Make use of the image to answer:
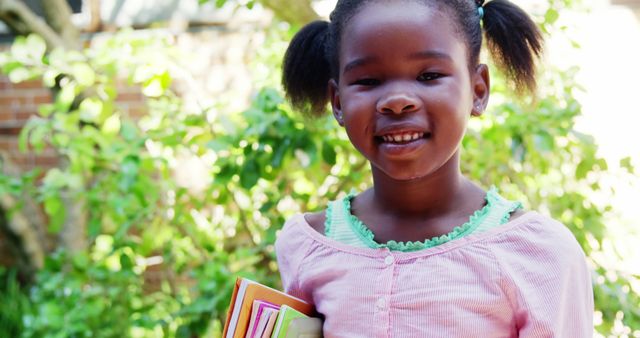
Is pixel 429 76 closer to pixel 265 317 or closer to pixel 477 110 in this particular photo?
pixel 477 110

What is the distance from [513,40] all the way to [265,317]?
0.71 meters

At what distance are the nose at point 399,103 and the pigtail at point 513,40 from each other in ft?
1.11

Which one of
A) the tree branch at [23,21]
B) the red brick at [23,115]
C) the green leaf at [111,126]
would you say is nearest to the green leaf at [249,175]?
the green leaf at [111,126]

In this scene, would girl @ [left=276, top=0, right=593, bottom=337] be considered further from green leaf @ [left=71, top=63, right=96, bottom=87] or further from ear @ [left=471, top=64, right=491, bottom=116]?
green leaf @ [left=71, top=63, right=96, bottom=87]

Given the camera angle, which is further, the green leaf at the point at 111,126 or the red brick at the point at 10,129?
the red brick at the point at 10,129

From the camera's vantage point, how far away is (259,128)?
2.38m

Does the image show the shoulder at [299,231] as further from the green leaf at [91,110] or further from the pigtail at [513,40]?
the green leaf at [91,110]

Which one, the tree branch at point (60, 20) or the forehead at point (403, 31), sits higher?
the forehead at point (403, 31)

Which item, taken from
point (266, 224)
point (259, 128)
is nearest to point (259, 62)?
point (266, 224)

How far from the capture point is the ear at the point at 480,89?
5.22 ft

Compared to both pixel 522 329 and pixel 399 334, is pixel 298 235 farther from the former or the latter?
pixel 522 329

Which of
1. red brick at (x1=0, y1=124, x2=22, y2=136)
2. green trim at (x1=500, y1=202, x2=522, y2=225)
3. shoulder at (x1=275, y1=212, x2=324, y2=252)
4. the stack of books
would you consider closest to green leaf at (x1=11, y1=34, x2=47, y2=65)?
→ shoulder at (x1=275, y1=212, x2=324, y2=252)

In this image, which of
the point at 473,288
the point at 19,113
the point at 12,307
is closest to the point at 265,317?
the point at 473,288

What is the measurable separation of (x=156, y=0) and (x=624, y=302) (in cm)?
291
